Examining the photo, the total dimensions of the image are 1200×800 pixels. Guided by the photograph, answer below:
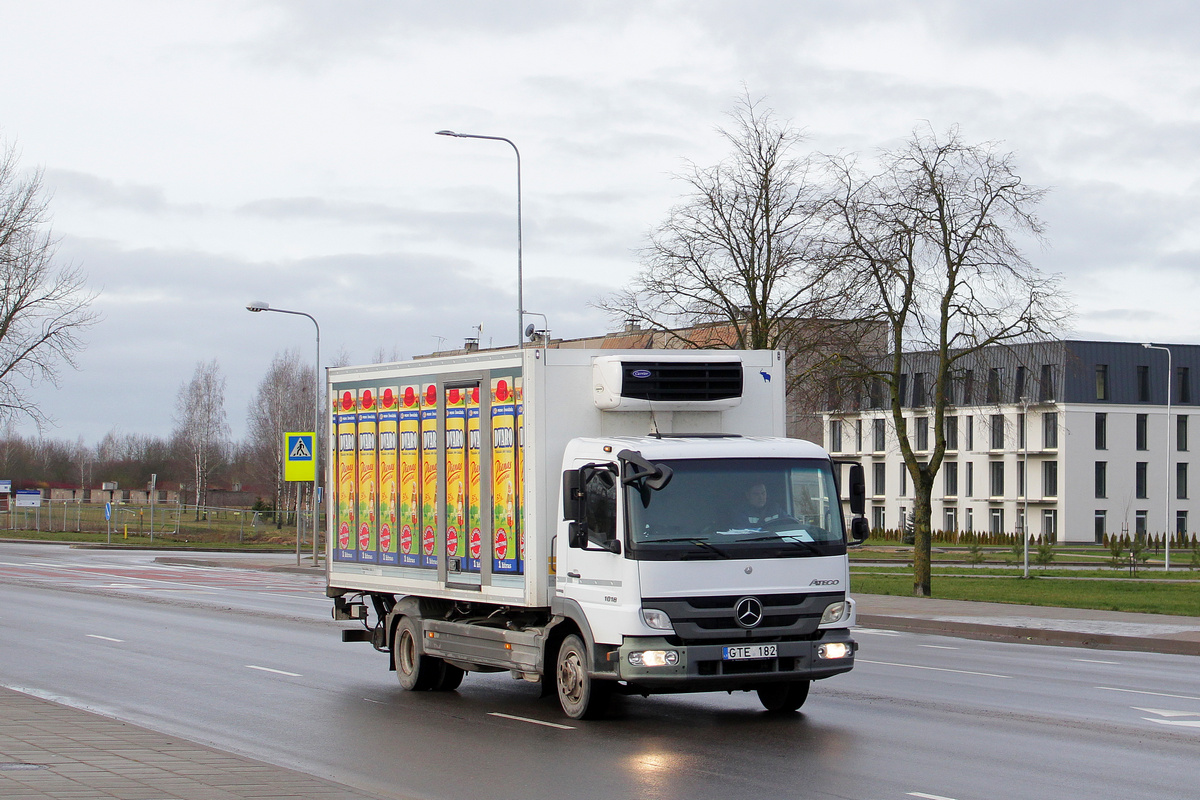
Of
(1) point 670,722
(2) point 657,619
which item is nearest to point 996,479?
(1) point 670,722

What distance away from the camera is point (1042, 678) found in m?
16.3

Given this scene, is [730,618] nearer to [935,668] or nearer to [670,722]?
[670,722]

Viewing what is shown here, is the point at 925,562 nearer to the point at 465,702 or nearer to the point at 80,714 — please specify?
the point at 465,702

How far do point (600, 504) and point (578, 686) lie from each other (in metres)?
1.65

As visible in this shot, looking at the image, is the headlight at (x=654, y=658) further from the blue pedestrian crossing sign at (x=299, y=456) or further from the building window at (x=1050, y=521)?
the building window at (x=1050, y=521)

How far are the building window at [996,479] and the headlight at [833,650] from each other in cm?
7972

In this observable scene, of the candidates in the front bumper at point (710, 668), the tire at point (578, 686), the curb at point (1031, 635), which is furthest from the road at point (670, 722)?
the curb at point (1031, 635)

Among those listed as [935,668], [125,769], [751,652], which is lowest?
[935,668]

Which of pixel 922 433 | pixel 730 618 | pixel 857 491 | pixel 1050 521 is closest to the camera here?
pixel 730 618

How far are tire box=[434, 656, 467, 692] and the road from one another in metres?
0.32

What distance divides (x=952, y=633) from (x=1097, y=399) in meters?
65.9

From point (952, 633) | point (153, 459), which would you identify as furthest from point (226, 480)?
point (952, 633)

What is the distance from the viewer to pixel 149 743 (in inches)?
409

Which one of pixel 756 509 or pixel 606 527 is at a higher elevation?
pixel 756 509
